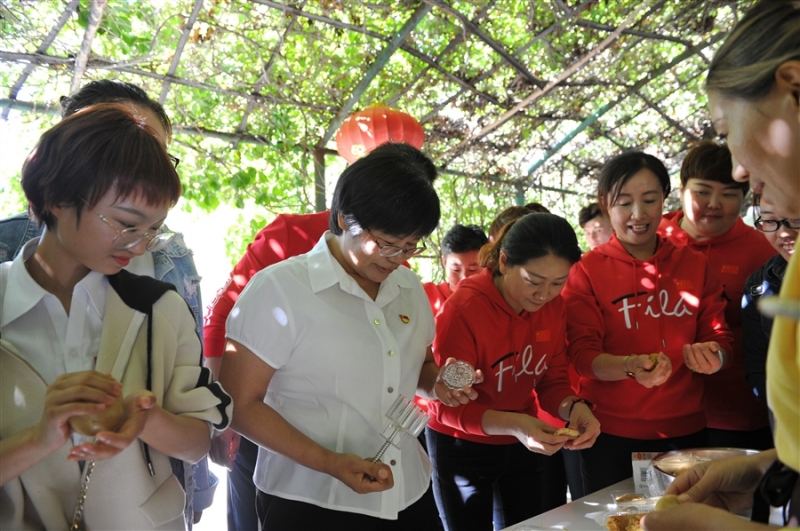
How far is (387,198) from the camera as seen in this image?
1635mm

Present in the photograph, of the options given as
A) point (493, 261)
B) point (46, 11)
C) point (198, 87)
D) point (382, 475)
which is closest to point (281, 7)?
point (198, 87)

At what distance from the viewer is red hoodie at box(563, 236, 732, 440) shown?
7.82 ft

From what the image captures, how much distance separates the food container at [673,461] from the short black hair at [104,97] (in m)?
1.67

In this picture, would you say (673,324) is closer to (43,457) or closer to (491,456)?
(491,456)

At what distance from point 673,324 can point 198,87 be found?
9.84 feet

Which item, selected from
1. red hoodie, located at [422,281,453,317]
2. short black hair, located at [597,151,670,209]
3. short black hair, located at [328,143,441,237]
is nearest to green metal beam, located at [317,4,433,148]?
red hoodie, located at [422,281,453,317]

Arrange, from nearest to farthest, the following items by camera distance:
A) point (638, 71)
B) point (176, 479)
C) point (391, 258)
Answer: point (176, 479), point (391, 258), point (638, 71)

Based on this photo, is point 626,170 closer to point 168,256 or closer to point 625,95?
point 168,256

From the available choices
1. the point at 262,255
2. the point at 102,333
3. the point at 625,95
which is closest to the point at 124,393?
the point at 102,333

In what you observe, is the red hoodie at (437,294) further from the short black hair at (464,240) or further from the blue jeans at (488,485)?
the blue jeans at (488,485)

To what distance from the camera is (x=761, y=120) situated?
3.19ft

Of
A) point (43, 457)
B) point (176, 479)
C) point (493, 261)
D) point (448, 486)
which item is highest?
point (493, 261)

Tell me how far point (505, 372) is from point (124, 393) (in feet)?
4.60

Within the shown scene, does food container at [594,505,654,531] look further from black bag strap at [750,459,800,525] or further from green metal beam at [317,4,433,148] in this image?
green metal beam at [317,4,433,148]
